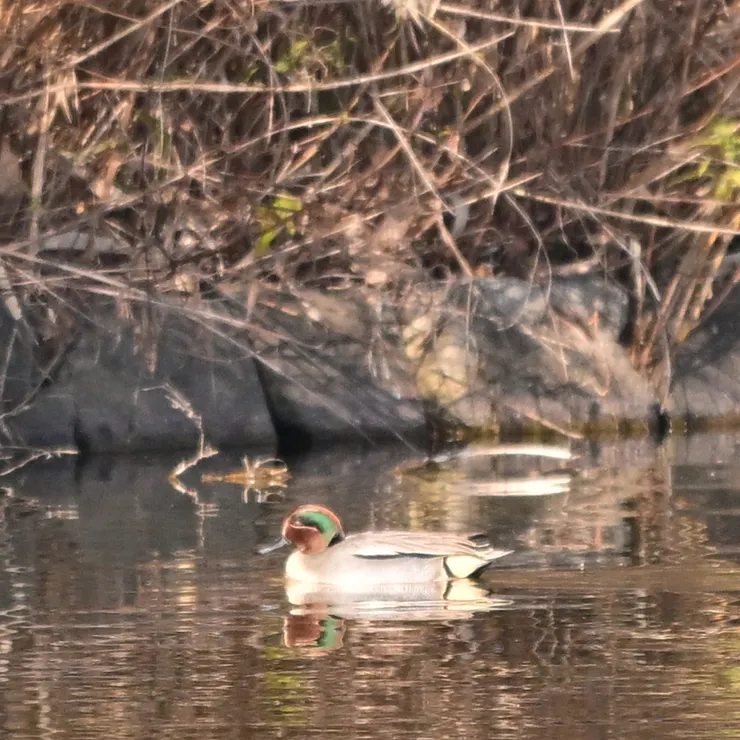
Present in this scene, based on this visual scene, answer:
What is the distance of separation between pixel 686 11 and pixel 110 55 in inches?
134

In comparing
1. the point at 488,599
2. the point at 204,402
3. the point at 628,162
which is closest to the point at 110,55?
the point at 204,402

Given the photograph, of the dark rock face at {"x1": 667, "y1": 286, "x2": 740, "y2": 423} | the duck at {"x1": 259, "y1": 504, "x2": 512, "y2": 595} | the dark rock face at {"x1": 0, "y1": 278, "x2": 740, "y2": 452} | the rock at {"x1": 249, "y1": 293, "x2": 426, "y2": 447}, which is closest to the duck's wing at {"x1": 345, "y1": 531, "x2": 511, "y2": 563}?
the duck at {"x1": 259, "y1": 504, "x2": 512, "y2": 595}

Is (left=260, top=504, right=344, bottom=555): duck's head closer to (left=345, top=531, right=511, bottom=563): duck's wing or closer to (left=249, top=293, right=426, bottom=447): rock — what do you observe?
(left=345, top=531, right=511, bottom=563): duck's wing

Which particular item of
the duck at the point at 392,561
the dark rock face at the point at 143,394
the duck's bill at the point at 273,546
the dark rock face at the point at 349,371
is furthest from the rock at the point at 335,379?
the duck at the point at 392,561

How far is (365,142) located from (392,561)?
540 centimetres

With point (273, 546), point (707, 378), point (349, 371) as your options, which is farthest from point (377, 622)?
point (707, 378)

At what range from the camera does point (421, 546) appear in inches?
278

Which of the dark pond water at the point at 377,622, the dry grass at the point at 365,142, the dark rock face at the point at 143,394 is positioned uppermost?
the dry grass at the point at 365,142

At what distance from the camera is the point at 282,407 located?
1211 cm

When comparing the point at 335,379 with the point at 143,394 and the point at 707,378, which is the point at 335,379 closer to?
the point at 143,394

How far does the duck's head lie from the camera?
7.49m

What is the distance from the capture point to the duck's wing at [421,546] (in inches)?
276

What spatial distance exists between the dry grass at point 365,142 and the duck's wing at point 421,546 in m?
2.83

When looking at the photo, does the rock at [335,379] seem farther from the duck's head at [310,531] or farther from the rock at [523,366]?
the duck's head at [310,531]
